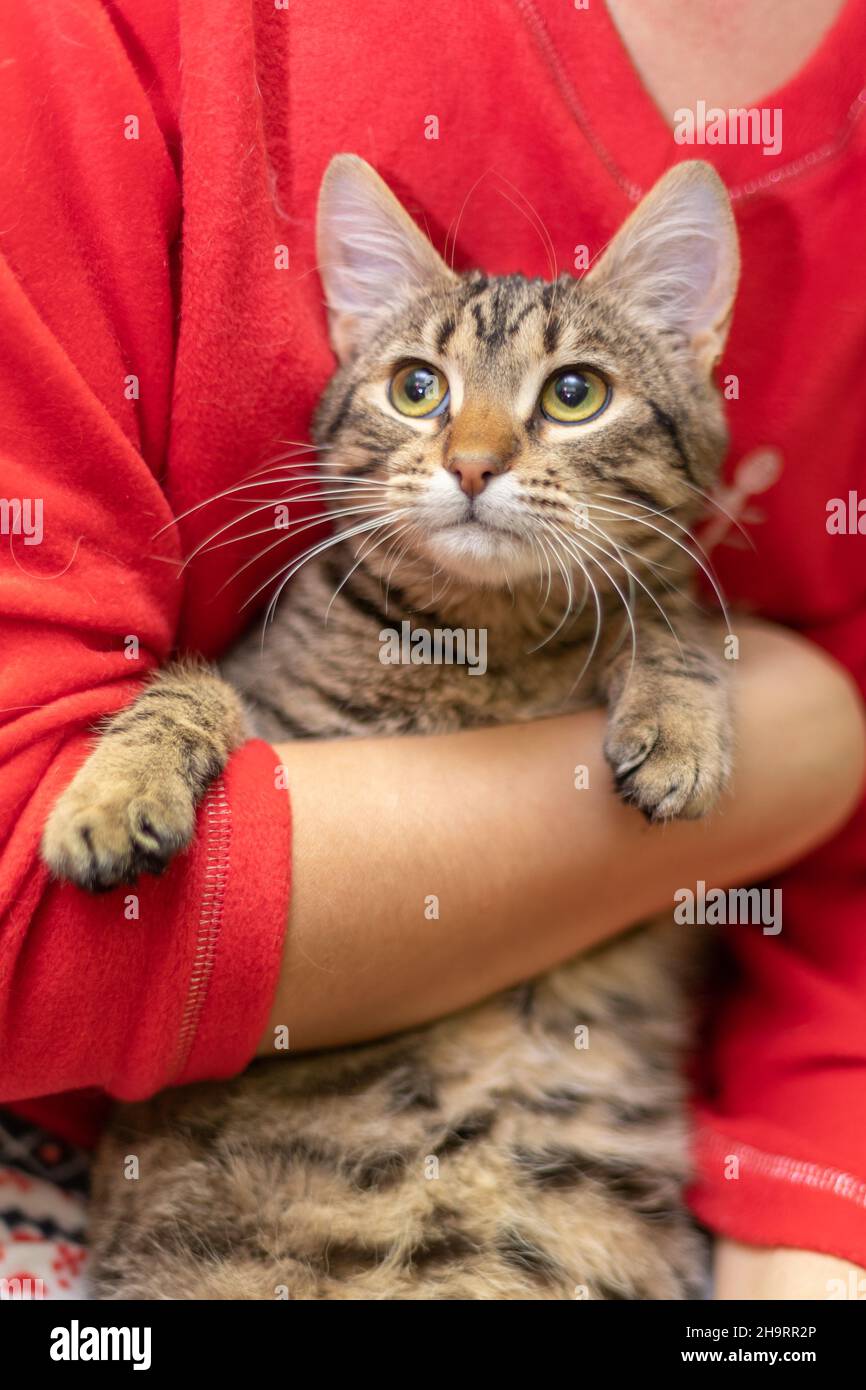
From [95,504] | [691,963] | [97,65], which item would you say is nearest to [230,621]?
[95,504]

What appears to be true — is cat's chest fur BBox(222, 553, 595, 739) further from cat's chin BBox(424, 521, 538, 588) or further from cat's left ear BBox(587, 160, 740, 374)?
cat's left ear BBox(587, 160, 740, 374)

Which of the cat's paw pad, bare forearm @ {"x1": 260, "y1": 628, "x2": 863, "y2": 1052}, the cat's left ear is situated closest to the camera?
the cat's paw pad

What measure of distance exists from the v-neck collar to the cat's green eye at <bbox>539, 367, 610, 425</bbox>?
9.1 inches

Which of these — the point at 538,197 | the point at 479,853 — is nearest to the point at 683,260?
the point at 538,197

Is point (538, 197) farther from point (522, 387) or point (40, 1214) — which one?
point (40, 1214)

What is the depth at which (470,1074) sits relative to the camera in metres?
1.08

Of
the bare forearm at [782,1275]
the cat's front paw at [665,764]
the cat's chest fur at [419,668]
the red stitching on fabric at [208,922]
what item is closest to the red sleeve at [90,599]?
the red stitching on fabric at [208,922]

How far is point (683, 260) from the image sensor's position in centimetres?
113

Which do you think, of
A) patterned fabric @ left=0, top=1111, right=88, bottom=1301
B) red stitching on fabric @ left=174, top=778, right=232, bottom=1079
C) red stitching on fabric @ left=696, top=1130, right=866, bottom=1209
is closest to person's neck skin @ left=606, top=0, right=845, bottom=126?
red stitching on fabric @ left=174, top=778, right=232, bottom=1079

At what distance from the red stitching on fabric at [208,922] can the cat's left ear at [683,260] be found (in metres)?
0.69

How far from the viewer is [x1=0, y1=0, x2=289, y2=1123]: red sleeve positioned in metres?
0.85

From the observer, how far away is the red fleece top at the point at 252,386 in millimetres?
878

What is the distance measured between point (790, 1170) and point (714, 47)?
46.3 inches
